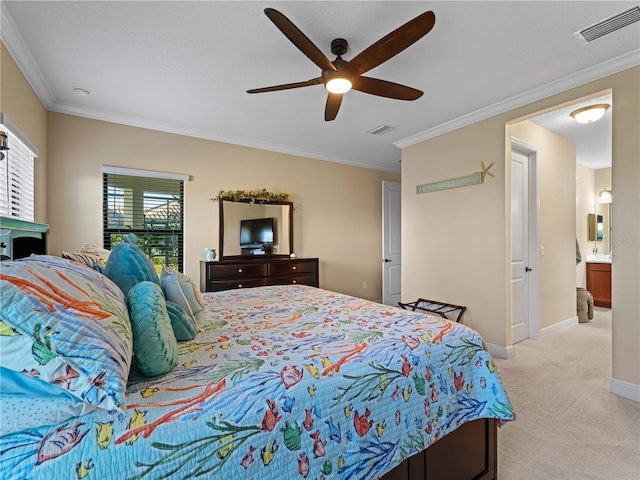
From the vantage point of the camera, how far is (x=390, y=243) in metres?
5.83

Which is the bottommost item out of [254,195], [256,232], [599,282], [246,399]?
[599,282]

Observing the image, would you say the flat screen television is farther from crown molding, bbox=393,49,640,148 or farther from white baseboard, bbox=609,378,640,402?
white baseboard, bbox=609,378,640,402

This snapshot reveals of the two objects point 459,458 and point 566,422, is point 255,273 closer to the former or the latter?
point 459,458

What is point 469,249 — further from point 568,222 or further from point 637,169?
point 568,222

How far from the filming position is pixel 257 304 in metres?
2.18

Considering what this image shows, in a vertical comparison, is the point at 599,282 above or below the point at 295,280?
below

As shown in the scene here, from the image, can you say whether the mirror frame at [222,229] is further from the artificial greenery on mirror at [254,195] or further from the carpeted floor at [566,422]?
the carpeted floor at [566,422]

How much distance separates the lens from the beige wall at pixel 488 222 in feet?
7.81

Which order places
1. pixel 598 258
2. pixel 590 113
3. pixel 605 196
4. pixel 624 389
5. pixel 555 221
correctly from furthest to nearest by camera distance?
pixel 605 196 < pixel 598 258 < pixel 555 221 < pixel 590 113 < pixel 624 389

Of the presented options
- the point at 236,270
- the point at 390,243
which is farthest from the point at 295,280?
the point at 390,243

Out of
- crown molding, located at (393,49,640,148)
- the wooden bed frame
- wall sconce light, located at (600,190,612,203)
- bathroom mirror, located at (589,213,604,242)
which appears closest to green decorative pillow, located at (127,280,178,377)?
the wooden bed frame

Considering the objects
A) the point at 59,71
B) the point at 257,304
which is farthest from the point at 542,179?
the point at 59,71

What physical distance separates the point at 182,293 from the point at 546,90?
3.54m

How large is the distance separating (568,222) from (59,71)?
6084 millimetres
